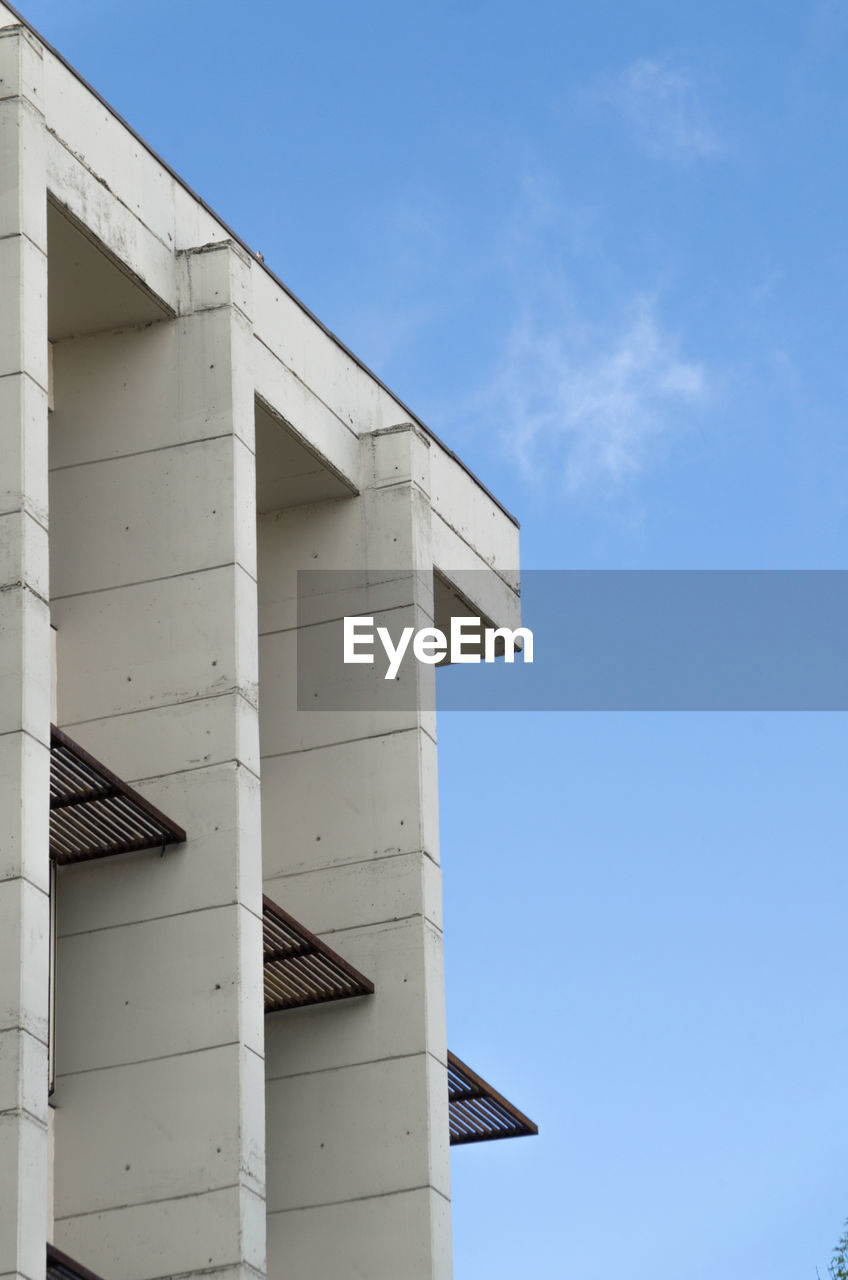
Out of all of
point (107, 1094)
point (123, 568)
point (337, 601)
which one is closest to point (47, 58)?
point (123, 568)

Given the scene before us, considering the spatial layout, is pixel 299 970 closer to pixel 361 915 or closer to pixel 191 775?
pixel 361 915

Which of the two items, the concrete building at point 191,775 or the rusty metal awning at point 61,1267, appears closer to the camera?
the rusty metal awning at point 61,1267

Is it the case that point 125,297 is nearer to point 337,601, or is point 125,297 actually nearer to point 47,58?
point 47,58

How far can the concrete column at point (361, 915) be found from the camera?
33.5 meters

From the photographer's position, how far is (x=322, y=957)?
112 ft

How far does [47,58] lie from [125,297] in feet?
10.1

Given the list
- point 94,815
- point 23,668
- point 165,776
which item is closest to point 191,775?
point 165,776

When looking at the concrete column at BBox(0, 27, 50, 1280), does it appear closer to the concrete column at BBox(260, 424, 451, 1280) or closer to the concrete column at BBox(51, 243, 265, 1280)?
the concrete column at BBox(51, 243, 265, 1280)

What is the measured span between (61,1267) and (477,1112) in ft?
38.4

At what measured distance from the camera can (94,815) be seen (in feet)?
99.2

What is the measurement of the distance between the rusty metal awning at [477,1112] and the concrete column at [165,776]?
743 centimetres
